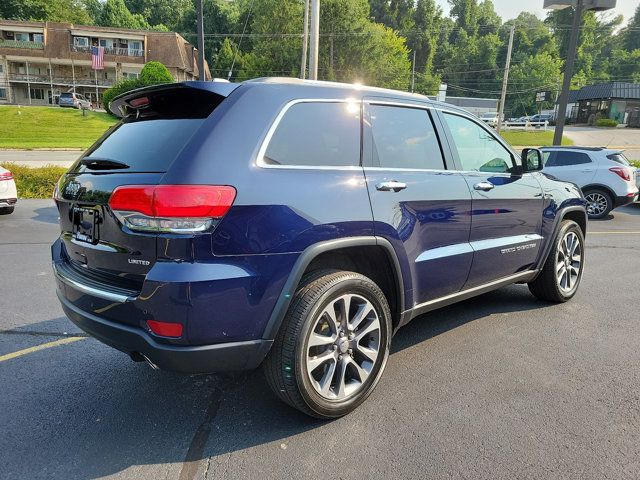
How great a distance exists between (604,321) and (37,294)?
5.53 meters

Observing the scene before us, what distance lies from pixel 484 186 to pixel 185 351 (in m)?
2.54

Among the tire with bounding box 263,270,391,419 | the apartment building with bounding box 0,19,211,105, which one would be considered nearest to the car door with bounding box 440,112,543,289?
the tire with bounding box 263,270,391,419

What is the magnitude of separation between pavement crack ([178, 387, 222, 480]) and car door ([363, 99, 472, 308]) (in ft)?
4.49

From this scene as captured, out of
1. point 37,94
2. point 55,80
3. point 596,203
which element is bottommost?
point 596,203

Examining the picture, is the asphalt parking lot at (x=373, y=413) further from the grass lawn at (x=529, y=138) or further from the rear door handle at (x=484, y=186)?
the grass lawn at (x=529, y=138)

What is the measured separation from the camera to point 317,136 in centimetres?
280

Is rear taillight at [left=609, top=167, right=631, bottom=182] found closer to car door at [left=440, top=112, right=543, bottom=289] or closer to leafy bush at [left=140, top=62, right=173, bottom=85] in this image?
car door at [left=440, top=112, right=543, bottom=289]

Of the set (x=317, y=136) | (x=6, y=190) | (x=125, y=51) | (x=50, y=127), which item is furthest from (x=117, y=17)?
(x=317, y=136)

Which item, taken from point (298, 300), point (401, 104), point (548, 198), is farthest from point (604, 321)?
point (298, 300)

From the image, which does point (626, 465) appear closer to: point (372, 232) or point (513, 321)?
point (372, 232)

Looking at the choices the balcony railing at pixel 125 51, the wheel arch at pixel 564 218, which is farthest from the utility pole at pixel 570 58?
the balcony railing at pixel 125 51

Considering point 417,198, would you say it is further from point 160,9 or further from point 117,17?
point 160,9

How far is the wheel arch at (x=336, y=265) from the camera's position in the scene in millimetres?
2488

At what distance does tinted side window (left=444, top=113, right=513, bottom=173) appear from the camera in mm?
3717
